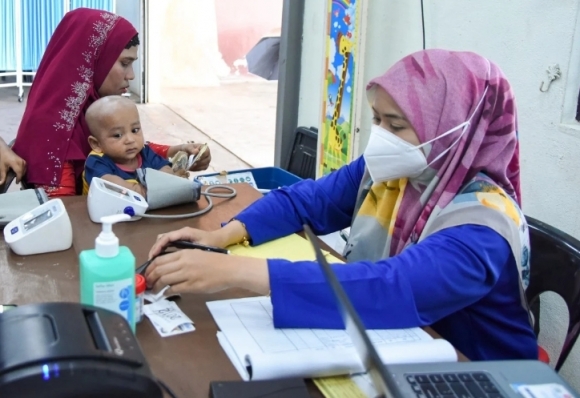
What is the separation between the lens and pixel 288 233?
1.49 meters

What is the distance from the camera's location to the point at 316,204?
5.18ft

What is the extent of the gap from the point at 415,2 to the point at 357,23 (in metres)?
0.28

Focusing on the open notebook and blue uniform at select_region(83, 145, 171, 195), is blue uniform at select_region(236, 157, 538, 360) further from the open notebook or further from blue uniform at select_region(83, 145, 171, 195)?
blue uniform at select_region(83, 145, 171, 195)

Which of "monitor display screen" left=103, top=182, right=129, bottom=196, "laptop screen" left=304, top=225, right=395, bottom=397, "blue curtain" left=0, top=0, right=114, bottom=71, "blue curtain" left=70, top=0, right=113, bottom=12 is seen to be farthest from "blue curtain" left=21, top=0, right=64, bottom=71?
"laptop screen" left=304, top=225, right=395, bottom=397

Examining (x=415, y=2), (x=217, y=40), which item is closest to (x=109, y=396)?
(x=415, y=2)

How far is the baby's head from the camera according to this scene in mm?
1803

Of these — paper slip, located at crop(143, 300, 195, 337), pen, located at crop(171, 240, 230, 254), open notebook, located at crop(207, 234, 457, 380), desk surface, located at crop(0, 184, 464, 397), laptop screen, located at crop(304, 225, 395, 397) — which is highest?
laptop screen, located at crop(304, 225, 395, 397)

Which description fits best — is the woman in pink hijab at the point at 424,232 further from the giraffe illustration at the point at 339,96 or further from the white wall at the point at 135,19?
Result: the white wall at the point at 135,19

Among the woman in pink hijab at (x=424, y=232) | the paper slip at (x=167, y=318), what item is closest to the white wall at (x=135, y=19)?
the woman in pink hijab at (x=424, y=232)

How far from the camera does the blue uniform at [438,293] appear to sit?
1055 millimetres

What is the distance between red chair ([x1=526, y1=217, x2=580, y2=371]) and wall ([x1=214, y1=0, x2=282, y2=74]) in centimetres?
599

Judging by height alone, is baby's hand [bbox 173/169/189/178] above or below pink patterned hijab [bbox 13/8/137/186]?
below

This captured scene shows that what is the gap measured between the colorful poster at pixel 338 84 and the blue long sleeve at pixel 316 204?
0.94 meters

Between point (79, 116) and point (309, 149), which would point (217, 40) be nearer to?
point (309, 149)
